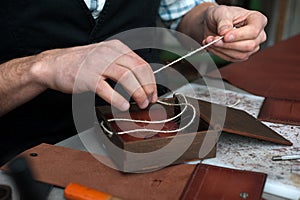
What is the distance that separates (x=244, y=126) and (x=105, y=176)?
28 cm

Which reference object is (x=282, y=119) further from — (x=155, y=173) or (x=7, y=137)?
(x=7, y=137)

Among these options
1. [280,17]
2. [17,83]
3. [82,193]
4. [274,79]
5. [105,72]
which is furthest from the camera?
[280,17]

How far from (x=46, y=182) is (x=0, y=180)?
76mm

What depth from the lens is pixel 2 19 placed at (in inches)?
36.3

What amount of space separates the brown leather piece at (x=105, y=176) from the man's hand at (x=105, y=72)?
0.36 ft

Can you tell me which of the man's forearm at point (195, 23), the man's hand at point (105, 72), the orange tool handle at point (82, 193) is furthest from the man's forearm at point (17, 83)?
the man's forearm at point (195, 23)

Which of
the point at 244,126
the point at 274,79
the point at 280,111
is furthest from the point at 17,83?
the point at 274,79

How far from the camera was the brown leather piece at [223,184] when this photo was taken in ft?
1.92

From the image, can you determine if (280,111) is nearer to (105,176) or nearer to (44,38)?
(105,176)

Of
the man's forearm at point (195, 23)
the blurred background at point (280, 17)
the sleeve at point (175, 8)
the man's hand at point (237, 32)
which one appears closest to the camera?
the man's hand at point (237, 32)

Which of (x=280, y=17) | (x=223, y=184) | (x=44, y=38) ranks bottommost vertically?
(x=280, y=17)

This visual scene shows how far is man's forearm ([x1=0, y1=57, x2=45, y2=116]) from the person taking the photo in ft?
2.55

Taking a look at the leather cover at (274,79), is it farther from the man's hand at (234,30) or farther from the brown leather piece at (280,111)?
the man's hand at (234,30)

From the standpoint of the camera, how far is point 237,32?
0.89 meters
